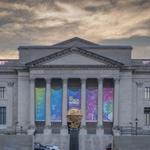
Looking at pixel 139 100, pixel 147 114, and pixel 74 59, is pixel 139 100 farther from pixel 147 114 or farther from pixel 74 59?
pixel 74 59

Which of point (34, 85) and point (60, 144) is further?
point (34, 85)

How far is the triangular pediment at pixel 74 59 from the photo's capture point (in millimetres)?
111562

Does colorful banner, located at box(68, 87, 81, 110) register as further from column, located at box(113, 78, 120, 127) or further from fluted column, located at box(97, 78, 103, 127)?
column, located at box(113, 78, 120, 127)

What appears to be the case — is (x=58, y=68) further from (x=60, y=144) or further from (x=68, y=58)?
(x=60, y=144)

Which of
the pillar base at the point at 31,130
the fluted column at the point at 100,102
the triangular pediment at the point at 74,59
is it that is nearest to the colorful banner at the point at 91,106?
the fluted column at the point at 100,102

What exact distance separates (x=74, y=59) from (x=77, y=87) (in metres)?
4.39

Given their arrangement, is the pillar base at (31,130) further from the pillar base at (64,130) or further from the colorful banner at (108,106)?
the colorful banner at (108,106)

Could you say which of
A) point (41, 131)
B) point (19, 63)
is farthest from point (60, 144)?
point (19, 63)

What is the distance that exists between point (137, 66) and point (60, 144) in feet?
70.2

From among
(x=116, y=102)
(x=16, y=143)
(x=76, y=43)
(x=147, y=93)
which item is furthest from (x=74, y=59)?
(x=16, y=143)

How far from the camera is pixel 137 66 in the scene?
115 m

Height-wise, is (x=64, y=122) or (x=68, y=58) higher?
(x=68, y=58)

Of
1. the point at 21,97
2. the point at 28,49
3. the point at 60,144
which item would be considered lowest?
the point at 60,144

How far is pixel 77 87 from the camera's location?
113 metres
